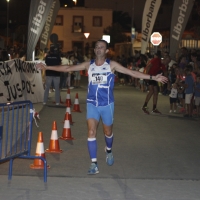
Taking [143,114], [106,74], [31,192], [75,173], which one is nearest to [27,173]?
[75,173]

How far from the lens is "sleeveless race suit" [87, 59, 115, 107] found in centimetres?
844

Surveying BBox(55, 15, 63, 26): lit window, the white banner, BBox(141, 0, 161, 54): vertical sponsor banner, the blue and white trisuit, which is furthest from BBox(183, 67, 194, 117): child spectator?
BBox(55, 15, 63, 26): lit window

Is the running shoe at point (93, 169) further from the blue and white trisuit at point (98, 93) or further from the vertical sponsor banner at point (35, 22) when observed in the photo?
the vertical sponsor banner at point (35, 22)

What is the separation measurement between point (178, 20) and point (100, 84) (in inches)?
682

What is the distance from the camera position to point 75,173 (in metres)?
8.41

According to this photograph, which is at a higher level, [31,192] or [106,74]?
[106,74]

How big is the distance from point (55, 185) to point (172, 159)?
2.92 meters

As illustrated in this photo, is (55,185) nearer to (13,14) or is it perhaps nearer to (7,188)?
(7,188)

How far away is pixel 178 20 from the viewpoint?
25.1 metres

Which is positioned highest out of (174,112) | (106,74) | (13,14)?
(13,14)

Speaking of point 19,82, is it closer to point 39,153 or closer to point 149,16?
point 39,153

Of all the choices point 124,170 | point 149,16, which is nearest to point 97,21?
point 149,16

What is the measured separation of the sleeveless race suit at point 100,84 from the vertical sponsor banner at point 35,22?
12512 mm

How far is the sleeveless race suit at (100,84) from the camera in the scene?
332 inches
